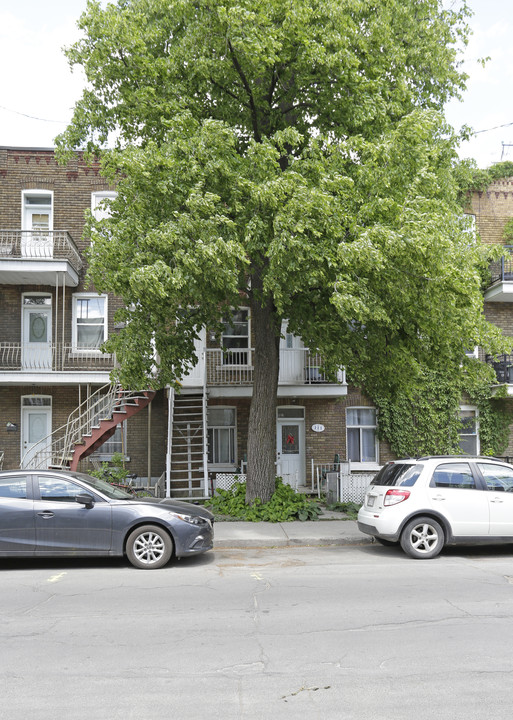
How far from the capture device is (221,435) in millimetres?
18859

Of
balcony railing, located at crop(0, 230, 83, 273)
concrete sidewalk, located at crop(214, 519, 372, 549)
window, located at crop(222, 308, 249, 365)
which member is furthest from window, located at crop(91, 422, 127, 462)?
concrete sidewalk, located at crop(214, 519, 372, 549)

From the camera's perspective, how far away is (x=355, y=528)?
1187 cm

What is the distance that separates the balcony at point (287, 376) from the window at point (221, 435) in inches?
52.9

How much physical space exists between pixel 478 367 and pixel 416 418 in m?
5.94

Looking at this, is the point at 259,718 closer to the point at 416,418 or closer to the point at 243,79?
the point at 243,79

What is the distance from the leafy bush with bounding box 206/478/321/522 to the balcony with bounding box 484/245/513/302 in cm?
948

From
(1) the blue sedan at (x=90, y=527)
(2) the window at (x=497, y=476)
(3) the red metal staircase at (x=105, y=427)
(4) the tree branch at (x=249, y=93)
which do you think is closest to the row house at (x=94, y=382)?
(3) the red metal staircase at (x=105, y=427)

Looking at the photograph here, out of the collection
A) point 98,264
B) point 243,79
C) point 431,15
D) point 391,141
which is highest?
point 431,15

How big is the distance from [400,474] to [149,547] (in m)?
4.05

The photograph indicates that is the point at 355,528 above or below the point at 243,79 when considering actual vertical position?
below

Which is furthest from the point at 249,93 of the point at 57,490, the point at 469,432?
the point at 469,432

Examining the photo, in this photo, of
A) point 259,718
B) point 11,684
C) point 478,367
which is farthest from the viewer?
point 478,367

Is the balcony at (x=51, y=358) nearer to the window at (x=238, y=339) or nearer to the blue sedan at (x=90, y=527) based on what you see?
the window at (x=238, y=339)

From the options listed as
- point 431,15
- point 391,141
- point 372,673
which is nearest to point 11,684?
point 372,673
